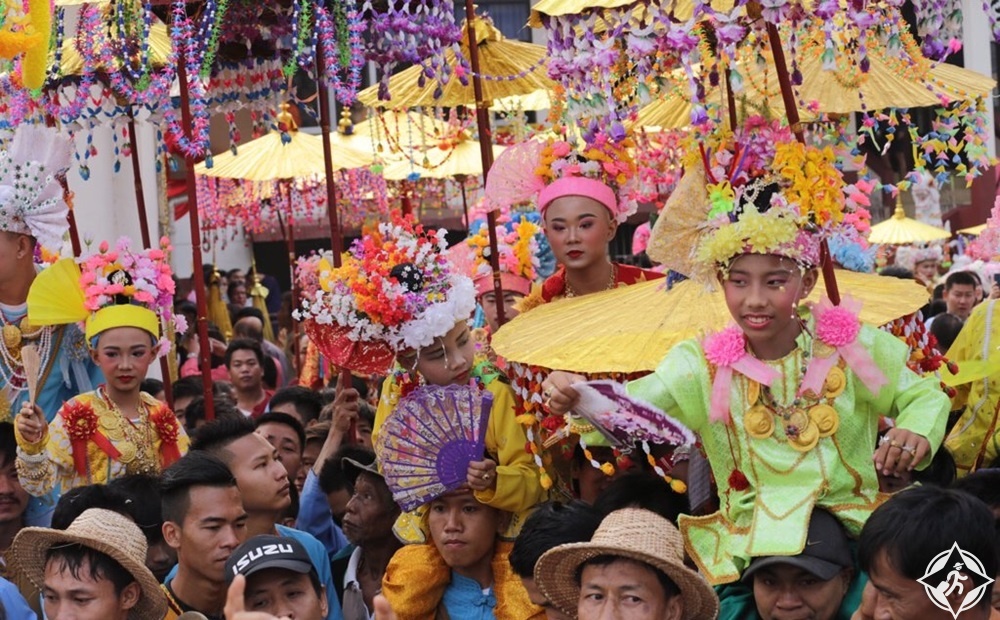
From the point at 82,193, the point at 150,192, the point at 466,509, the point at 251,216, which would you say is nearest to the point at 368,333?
the point at 466,509

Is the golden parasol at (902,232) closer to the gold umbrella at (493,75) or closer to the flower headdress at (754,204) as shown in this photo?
the gold umbrella at (493,75)

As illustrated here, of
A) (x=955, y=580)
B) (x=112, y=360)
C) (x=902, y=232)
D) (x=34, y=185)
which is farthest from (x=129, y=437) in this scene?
(x=902, y=232)

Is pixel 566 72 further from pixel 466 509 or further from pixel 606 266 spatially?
pixel 466 509

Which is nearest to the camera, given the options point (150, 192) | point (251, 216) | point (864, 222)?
point (864, 222)

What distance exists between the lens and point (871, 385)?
4.28m

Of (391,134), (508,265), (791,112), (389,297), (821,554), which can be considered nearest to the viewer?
(821,554)

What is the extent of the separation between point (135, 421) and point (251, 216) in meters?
6.66

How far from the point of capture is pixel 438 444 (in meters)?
5.03

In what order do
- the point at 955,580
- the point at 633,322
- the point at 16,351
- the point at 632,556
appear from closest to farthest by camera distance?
1. the point at 955,580
2. the point at 632,556
3. the point at 633,322
4. the point at 16,351

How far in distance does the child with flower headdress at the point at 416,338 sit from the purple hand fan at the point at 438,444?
0.07 metres

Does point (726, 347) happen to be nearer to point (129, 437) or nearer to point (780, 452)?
point (780, 452)

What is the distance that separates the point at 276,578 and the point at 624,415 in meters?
1.06

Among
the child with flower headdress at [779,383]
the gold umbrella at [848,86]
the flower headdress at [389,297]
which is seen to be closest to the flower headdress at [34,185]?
the flower headdress at [389,297]

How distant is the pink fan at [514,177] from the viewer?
575cm
